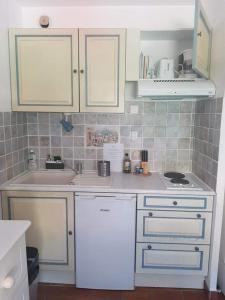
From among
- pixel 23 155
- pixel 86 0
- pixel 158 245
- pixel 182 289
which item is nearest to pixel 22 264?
pixel 158 245

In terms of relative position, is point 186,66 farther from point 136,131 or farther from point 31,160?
point 31,160

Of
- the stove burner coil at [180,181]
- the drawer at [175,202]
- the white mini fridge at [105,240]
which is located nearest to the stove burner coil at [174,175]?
the stove burner coil at [180,181]

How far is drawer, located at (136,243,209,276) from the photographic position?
72.0 inches

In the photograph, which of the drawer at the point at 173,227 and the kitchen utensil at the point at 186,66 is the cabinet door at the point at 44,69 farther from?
the drawer at the point at 173,227

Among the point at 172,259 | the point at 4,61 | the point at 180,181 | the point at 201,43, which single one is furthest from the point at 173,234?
the point at 4,61

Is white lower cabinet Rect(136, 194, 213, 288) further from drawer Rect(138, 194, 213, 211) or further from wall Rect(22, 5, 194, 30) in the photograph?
wall Rect(22, 5, 194, 30)

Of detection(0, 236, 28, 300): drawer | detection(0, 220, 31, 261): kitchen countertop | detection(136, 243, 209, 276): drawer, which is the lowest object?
detection(136, 243, 209, 276): drawer

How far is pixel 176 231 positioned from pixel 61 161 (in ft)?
4.06

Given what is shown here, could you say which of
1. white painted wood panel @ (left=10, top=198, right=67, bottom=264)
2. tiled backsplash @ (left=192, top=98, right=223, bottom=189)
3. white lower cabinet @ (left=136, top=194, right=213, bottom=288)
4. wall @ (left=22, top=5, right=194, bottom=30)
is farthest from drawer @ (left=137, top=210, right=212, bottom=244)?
wall @ (left=22, top=5, right=194, bottom=30)

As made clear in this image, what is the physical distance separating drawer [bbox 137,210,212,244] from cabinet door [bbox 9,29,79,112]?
108 cm

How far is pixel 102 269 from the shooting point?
1868mm

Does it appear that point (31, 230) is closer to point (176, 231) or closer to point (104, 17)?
point (176, 231)

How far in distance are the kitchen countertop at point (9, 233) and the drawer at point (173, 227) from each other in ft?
3.17

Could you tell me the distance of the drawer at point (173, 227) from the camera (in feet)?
5.89
